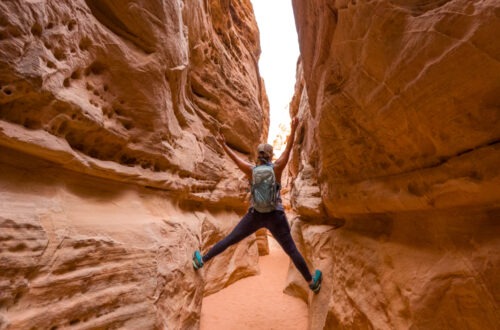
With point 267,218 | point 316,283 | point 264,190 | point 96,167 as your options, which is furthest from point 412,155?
point 96,167

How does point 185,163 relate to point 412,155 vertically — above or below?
above

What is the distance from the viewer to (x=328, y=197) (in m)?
3.77

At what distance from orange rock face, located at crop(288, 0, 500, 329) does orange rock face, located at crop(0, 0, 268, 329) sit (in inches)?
87.3

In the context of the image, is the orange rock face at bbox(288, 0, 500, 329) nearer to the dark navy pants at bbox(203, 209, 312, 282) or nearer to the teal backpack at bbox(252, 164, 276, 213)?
the dark navy pants at bbox(203, 209, 312, 282)

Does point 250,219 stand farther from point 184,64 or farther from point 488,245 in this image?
point 184,64

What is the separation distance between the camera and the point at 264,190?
3.10 metres

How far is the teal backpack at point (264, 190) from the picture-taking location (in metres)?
3.07

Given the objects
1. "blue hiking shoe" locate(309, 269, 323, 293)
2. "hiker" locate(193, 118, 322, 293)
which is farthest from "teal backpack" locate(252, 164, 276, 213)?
"blue hiking shoe" locate(309, 269, 323, 293)

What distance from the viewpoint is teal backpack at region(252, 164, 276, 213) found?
121 inches

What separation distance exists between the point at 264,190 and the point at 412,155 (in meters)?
1.71

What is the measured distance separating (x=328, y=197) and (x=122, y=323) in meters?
3.14

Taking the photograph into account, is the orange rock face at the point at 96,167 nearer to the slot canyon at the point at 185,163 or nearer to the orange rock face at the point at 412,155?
the slot canyon at the point at 185,163

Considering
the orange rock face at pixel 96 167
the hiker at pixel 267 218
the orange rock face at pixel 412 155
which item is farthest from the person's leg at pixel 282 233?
the orange rock face at pixel 96 167

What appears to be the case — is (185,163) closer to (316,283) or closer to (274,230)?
(274,230)
